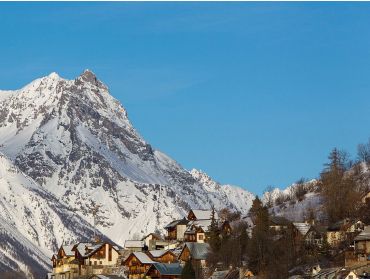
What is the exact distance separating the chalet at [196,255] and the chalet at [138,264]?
4.57 metres

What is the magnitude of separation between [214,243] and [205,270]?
571cm

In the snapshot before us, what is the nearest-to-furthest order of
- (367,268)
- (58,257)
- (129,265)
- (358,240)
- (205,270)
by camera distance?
1. (367,268)
2. (358,240)
3. (205,270)
4. (129,265)
5. (58,257)

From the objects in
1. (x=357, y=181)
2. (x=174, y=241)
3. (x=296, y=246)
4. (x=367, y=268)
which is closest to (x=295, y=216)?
(x=357, y=181)

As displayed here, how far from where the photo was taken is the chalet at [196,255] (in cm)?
15305

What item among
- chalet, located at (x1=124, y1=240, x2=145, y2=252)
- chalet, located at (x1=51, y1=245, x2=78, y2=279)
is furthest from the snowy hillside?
chalet, located at (x1=51, y1=245, x2=78, y2=279)

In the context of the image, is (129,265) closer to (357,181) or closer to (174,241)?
(174,241)

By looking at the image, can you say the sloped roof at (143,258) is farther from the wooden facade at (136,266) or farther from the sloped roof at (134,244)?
the sloped roof at (134,244)

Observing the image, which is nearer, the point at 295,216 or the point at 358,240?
the point at 358,240

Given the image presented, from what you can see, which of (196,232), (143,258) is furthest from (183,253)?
(196,232)

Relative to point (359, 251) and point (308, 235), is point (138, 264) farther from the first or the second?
point (359, 251)

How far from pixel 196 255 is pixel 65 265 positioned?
3129 cm

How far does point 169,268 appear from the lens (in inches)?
5974

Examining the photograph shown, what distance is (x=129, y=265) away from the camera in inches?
6407

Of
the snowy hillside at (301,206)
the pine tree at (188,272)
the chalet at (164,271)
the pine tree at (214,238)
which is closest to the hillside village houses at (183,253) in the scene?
the chalet at (164,271)
